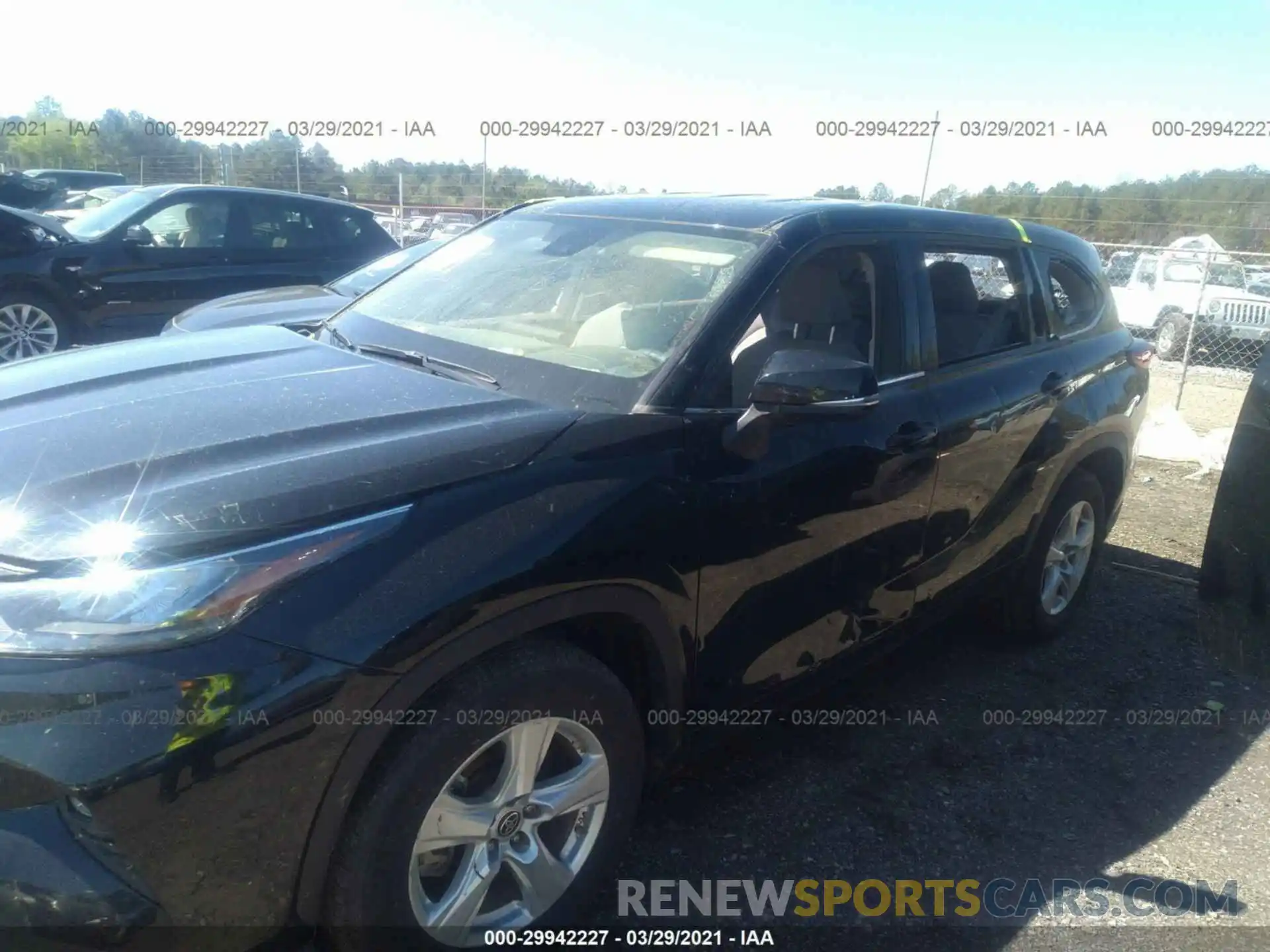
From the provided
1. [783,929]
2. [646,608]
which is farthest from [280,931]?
[783,929]

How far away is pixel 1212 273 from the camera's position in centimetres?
1427

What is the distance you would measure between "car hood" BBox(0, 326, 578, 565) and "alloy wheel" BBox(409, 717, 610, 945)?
0.62 meters

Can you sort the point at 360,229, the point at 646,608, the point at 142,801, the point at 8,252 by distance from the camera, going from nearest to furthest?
the point at 142,801
the point at 646,608
the point at 8,252
the point at 360,229

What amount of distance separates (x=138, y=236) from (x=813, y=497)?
7.51 m

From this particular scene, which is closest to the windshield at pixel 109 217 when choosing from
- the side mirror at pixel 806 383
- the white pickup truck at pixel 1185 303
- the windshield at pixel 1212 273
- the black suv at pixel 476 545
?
the black suv at pixel 476 545

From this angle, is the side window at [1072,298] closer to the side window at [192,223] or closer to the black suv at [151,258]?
the black suv at [151,258]

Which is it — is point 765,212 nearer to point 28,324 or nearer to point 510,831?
point 510,831

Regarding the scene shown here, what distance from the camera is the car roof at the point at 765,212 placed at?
9.95 feet

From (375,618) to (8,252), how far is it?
25.4 feet

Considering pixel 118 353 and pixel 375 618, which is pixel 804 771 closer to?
pixel 375 618

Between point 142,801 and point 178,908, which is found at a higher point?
point 142,801

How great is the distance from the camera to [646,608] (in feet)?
7.57

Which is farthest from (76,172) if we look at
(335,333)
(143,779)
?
(143,779)

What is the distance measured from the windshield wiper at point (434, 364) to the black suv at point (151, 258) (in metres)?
6.19
